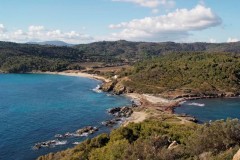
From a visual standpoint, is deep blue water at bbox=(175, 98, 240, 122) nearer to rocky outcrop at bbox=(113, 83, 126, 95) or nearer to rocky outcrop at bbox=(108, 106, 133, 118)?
rocky outcrop at bbox=(108, 106, 133, 118)

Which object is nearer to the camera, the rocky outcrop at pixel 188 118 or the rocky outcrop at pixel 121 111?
the rocky outcrop at pixel 188 118

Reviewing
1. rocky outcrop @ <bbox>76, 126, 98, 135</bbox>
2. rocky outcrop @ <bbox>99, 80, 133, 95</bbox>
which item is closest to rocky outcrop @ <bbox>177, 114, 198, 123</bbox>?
rocky outcrop @ <bbox>76, 126, 98, 135</bbox>

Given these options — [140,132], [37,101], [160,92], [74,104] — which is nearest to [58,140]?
[140,132]

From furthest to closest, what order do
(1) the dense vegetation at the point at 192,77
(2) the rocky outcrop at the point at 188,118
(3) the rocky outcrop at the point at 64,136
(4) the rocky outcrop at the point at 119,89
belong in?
(4) the rocky outcrop at the point at 119,89
(1) the dense vegetation at the point at 192,77
(2) the rocky outcrop at the point at 188,118
(3) the rocky outcrop at the point at 64,136

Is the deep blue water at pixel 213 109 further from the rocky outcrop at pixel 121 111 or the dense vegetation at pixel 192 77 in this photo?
the rocky outcrop at pixel 121 111

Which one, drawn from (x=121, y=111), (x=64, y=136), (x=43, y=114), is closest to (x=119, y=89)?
(x=121, y=111)

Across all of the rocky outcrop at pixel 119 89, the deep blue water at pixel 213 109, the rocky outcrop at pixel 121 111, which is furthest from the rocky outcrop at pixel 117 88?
the rocky outcrop at pixel 121 111

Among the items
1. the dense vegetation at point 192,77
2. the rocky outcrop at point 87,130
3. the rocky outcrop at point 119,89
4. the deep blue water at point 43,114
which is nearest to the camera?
the deep blue water at point 43,114

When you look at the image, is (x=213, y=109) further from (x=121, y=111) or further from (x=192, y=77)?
(x=192, y=77)
